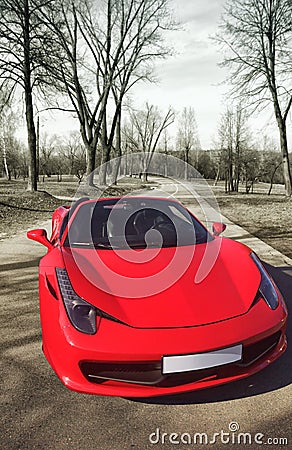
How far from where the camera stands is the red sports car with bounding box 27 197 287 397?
2.20 m

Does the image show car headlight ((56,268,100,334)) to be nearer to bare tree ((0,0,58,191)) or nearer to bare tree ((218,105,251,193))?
bare tree ((0,0,58,191))

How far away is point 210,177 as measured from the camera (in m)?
65.4

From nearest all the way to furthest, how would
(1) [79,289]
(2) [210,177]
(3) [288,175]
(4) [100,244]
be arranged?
(1) [79,289] → (4) [100,244] → (3) [288,175] → (2) [210,177]

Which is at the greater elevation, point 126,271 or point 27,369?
point 126,271

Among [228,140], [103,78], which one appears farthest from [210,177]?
[103,78]

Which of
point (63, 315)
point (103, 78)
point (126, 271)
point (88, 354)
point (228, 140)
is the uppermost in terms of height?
point (103, 78)

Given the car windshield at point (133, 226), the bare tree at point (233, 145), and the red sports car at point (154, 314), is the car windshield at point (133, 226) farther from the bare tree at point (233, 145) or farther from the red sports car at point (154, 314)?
the bare tree at point (233, 145)

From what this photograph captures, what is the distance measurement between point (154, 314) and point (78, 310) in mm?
520

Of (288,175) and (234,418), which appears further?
(288,175)

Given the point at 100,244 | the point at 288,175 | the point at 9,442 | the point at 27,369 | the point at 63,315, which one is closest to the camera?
the point at 9,442

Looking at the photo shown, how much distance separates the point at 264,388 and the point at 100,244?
1759 millimetres

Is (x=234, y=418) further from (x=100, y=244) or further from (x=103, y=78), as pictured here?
(x=103, y=78)

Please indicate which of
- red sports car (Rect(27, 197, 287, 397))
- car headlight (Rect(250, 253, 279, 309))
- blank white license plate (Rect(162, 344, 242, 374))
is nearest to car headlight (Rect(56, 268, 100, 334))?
red sports car (Rect(27, 197, 287, 397))

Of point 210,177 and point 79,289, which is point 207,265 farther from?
point 210,177
